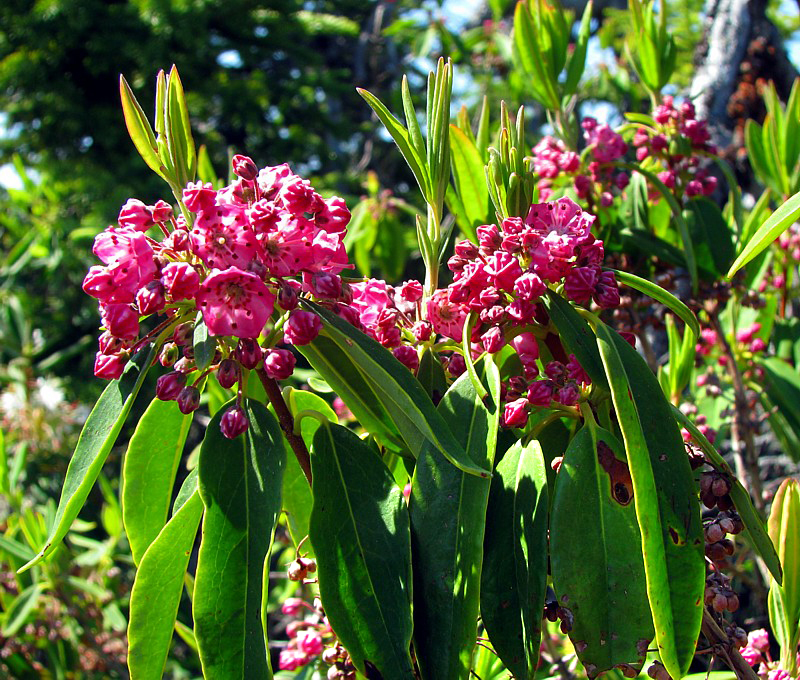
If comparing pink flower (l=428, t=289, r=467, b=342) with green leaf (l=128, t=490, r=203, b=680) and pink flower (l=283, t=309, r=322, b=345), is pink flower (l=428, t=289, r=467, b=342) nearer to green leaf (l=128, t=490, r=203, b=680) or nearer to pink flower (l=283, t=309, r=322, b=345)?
pink flower (l=283, t=309, r=322, b=345)

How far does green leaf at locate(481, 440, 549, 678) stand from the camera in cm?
81

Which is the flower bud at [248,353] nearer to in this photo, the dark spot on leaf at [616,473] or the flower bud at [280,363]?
the flower bud at [280,363]

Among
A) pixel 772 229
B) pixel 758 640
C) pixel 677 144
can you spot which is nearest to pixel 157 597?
pixel 772 229

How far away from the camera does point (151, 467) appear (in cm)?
104

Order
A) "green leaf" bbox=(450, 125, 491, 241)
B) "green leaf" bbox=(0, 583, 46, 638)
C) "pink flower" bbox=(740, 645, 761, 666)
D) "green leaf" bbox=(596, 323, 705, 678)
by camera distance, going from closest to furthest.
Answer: "green leaf" bbox=(596, 323, 705, 678), "pink flower" bbox=(740, 645, 761, 666), "green leaf" bbox=(450, 125, 491, 241), "green leaf" bbox=(0, 583, 46, 638)

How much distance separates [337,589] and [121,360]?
36cm

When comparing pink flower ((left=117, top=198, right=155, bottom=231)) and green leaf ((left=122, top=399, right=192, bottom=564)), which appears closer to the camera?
pink flower ((left=117, top=198, right=155, bottom=231))

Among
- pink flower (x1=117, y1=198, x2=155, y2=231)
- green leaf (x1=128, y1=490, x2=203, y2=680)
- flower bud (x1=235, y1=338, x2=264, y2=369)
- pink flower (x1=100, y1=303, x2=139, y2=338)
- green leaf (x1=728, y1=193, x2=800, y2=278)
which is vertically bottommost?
green leaf (x1=128, y1=490, x2=203, y2=680)

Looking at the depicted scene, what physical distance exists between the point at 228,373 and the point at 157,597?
28cm

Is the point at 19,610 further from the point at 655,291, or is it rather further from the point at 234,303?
the point at 655,291

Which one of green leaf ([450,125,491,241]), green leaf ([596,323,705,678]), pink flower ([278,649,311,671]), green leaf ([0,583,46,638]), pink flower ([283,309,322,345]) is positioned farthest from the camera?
green leaf ([0,583,46,638])

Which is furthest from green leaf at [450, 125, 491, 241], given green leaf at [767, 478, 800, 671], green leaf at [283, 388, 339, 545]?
green leaf at [767, 478, 800, 671]

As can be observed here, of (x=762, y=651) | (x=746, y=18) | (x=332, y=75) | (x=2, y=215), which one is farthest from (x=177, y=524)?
(x=332, y=75)

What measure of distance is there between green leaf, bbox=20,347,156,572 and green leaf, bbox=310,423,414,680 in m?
0.22
